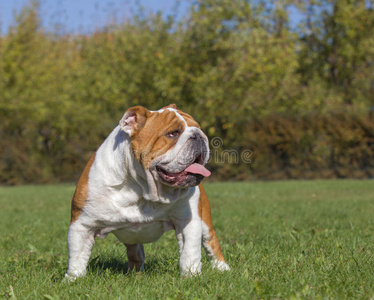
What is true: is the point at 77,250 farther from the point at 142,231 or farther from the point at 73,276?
the point at 142,231

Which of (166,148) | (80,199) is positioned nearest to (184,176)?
(166,148)

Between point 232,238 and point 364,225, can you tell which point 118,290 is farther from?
point 364,225

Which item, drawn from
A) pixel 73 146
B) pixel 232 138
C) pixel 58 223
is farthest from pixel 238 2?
pixel 58 223

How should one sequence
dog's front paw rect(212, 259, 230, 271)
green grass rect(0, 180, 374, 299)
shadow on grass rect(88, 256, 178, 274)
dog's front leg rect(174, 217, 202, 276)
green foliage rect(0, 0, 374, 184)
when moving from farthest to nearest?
green foliage rect(0, 0, 374, 184)
shadow on grass rect(88, 256, 178, 274)
dog's front paw rect(212, 259, 230, 271)
dog's front leg rect(174, 217, 202, 276)
green grass rect(0, 180, 374, 299)

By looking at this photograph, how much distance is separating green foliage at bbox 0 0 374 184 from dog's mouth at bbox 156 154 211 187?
14.3 meters

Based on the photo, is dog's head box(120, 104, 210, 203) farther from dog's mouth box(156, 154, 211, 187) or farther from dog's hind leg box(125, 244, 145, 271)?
dog's hind leg box(125, 244, 145, 271)

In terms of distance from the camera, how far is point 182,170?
3.69m

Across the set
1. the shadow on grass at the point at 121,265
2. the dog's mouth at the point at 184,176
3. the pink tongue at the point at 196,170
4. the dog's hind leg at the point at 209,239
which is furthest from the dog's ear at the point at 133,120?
the shadow on grass at the point at 121,265

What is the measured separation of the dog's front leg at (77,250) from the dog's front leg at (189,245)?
0.73 m

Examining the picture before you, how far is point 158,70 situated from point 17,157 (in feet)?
20.4

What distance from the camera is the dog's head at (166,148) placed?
3.68 metres

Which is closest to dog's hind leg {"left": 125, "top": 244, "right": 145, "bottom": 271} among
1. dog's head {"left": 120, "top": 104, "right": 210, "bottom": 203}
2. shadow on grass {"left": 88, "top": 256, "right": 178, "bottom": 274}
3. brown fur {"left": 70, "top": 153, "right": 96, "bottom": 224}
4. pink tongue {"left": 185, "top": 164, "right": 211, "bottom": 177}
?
shadow on grass {"left": 88, "top": 256, "right": 178, "bottom": 274}

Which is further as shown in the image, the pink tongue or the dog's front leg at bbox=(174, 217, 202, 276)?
the dog's front leg at bbox=(174, 217, 202, 276)

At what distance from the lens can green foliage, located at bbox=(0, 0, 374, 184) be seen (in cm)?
1812
